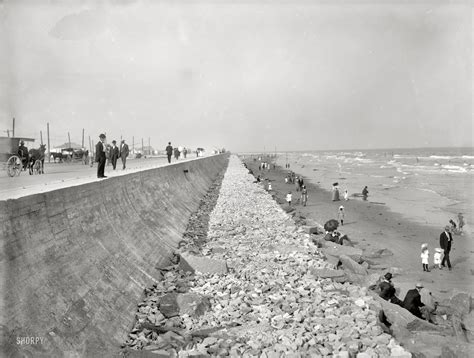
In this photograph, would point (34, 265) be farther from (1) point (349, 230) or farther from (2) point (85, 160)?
(2) point (85, 160)

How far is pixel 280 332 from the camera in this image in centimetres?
732

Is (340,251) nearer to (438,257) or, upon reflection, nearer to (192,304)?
(438,257)

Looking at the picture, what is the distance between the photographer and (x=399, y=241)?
18344mm

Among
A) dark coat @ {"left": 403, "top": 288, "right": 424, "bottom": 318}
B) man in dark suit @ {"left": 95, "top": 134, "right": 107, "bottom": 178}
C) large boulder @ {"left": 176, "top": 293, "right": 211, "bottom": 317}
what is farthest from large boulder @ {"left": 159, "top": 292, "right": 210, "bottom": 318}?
man in dark suit @ {"left": 95, "top": 134, "right": 107, "bottom": 178}

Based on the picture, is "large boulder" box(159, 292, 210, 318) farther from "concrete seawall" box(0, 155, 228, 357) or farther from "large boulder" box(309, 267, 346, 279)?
"large boulder" box(309, 267, 346, 279)

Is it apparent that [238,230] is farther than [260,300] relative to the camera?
Yes

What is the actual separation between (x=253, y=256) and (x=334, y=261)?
2.78m

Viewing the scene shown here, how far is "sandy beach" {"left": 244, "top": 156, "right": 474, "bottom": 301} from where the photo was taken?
41.0ft

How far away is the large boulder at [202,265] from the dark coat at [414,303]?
16.0ft

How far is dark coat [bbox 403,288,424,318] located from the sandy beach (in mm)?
1557

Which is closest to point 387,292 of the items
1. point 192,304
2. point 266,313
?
point 266,313

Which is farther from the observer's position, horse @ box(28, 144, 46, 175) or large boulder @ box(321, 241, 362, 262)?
horse @ box(28, 144, 46, 175)

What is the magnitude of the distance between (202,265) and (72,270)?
4.71 metres

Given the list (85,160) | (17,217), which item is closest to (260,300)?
(17,217)
